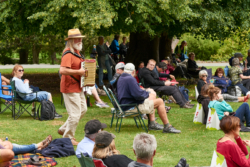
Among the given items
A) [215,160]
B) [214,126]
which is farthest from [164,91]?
[215,160]

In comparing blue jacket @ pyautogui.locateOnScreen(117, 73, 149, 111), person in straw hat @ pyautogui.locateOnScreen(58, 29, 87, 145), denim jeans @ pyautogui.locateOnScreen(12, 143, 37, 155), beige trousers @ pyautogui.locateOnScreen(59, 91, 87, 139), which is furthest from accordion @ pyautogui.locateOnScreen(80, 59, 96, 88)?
denim jeans @ pyautogui.locateOnScreen(12, 143, 37, 155)

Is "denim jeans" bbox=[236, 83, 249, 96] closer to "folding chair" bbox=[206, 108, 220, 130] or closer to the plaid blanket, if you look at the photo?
"folding chair" bbox=[206, 108, 220, 130]

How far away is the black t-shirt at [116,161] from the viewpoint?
12.7 feet

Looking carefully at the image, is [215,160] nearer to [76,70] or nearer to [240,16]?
[76,70]

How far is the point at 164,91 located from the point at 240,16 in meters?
5.47

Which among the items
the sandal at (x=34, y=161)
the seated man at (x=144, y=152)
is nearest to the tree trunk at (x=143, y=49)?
the sandal at (x=34, y=161)

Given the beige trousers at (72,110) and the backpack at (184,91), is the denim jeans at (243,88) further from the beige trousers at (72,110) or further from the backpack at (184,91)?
the beige trousers at (72,110)

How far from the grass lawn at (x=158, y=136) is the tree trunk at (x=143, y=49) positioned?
6.95 metres

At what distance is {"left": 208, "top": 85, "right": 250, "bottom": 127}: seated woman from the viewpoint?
794cm

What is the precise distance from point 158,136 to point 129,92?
1.05 metres

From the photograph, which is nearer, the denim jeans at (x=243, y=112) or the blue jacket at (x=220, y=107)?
the blue jacket at (x=220, y=107)

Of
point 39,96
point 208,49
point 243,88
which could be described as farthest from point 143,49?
point 208,49

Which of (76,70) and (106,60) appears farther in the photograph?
(106,60)

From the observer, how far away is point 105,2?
10.9 meters
